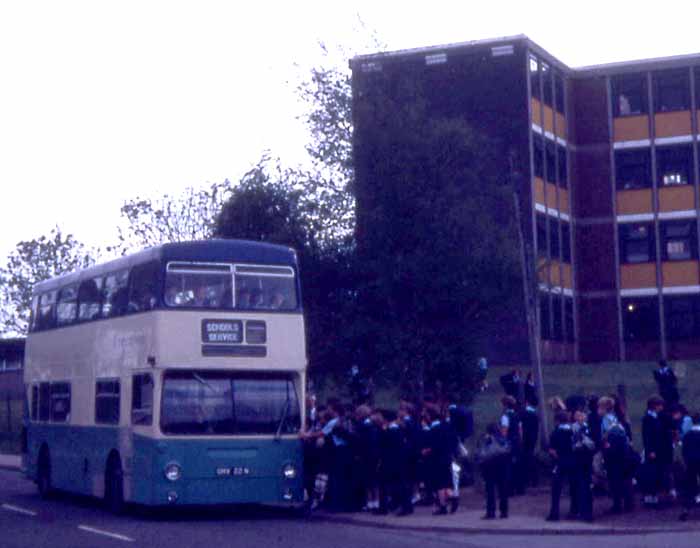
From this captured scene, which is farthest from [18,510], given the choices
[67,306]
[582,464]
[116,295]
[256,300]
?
[582,464]

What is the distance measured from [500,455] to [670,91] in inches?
1411

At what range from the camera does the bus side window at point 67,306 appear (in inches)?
1040

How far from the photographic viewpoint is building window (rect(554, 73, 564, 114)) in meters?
53.1

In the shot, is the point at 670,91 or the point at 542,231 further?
the point at 670,91

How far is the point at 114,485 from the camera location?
23.7 metres

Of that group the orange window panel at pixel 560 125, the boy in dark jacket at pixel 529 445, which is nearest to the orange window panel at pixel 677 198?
the orange window panel at pixel 560 125

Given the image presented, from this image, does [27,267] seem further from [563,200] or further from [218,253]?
[218,253]

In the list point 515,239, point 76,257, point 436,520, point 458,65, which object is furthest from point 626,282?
point 436,520

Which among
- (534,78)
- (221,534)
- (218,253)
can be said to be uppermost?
(534,78)

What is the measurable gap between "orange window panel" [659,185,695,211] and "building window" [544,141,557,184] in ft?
15.8

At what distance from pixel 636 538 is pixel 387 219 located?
41.6 ft

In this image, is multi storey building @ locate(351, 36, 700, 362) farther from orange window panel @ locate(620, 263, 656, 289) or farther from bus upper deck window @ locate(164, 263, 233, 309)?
bus upper deck window @ locate(164, 263, 233, 309)

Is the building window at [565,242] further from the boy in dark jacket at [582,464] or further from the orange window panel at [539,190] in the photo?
the boy in dark jacket at [582,464]

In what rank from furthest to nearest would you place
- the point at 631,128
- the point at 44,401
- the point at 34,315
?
the point at 631,128 → the point at 34,315 → the point at 44,401
